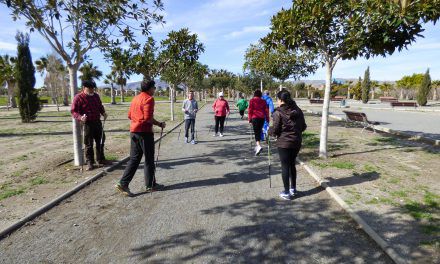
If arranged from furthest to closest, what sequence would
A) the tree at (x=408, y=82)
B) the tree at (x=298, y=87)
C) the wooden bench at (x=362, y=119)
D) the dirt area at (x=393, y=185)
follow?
the tree at (x=298, y=87), the tree at (x=408, y=82), the wooden bench at (x=362, y=119), the dirt area at (x=393, y=185)

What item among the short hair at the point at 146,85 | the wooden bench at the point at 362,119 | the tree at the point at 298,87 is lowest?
the wooden bench at the point at 362,119

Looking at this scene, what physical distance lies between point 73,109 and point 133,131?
2075mm

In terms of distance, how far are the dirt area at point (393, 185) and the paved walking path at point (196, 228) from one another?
1.23ft

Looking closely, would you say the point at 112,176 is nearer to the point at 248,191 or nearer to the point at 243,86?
the point at 248,191

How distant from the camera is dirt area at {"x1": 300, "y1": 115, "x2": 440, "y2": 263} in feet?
12.2

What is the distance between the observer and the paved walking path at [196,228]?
341 cm

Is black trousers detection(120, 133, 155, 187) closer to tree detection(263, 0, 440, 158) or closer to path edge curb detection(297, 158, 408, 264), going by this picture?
path edge curb detection(297, 158, 408, 264)

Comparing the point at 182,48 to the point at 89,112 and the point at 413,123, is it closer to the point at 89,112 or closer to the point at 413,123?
the point at 89,112

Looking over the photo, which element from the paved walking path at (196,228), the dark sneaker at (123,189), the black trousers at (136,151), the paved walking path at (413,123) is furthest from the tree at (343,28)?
the paved walking path at (413,123)

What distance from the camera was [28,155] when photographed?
8.81 m

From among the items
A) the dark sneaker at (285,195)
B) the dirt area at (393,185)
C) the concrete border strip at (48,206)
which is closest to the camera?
the dirt area at (393,185)

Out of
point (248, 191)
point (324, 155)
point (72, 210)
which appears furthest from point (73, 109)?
point (324, 155)

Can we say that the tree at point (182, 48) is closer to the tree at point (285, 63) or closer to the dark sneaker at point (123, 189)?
the tree at point (285, 63)

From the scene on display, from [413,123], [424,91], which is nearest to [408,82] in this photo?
[424,91]
